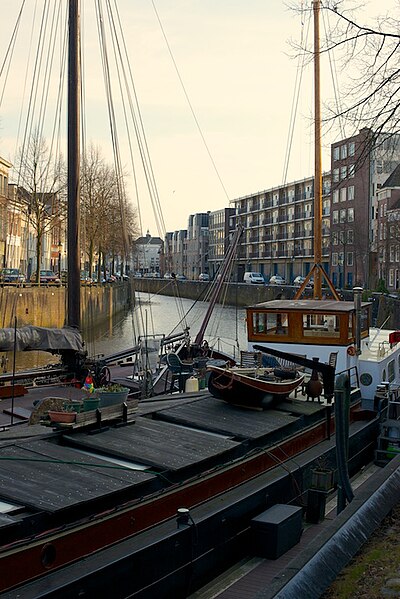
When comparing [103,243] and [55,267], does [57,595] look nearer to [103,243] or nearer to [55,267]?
[103,243]

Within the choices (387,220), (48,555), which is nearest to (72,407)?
(48,555)

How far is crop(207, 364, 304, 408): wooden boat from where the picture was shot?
13203mm

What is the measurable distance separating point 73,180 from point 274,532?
12.2 metres

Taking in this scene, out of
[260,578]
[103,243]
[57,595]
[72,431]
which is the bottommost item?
[260,578]

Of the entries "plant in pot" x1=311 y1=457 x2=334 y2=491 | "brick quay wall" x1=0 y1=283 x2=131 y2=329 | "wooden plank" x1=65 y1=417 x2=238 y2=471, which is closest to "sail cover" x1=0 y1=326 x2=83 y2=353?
"wooden plank" x1=65 y1=417 x2=238 y2=471

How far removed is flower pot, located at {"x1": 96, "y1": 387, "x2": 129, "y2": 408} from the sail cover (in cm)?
605

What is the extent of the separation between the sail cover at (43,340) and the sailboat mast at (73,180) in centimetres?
128

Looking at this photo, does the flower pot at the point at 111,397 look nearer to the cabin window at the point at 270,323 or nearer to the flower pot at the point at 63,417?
the flower pot at the point at 63,417

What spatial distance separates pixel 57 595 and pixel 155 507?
2190 mm

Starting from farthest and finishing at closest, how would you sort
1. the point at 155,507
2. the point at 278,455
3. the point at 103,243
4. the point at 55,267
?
the point at 55,267
the point at 103,243
the point at 278,455
the point at 155,507

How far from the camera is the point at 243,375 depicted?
530 inches

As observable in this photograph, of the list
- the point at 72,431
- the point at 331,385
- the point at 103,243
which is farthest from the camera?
the point at 103,243

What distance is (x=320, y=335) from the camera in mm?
18109

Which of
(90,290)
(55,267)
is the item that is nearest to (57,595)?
(90,290)
